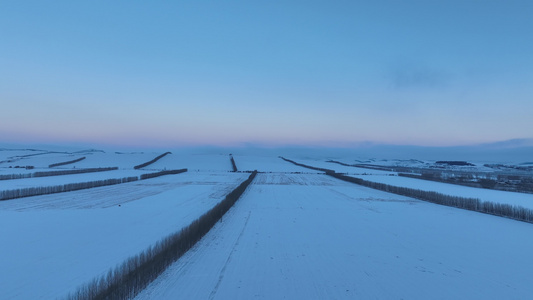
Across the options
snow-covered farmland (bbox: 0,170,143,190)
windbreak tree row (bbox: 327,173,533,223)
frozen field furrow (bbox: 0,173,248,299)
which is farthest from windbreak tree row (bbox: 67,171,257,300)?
snow-covered farmland (bbox: 0,170,143,190)

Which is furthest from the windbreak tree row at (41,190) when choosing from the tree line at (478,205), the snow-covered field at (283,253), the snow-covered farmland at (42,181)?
the tree line at (478,205)

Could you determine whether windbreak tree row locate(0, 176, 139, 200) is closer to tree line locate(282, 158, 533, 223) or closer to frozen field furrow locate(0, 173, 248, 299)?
frozen field furrow locate(0, 173, 248, 299)

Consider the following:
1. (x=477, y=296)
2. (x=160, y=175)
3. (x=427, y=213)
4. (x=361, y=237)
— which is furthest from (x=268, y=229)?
(x=160, y=175)

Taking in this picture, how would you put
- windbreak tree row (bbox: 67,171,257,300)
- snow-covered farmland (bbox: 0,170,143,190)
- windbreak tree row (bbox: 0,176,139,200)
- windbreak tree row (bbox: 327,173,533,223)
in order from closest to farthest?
windbreak tree row (bbox: 67,171,257,300) < windbreak tree row (bbox: 327,173,533,223) < windbreak tree row (bbox: 0,176,139,200) < snow-covered farmland (bbox: 0,170,143,190)

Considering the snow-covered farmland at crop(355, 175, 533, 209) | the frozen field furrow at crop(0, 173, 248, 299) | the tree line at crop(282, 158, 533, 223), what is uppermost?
the frozen field furrow at crop(0, 173, 248, 299)

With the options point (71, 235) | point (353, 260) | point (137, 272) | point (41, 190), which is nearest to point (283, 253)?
point (353, 260)

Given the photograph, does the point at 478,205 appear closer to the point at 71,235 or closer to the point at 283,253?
the point at 283,253

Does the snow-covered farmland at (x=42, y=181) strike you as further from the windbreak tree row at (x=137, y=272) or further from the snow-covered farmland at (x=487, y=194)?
the snow-covered farmland at (x=487, y=194)
